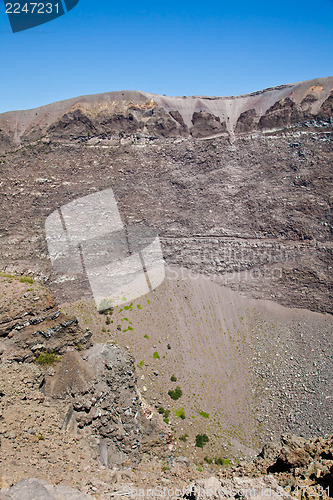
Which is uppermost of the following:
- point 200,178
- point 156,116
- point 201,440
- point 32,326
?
point 156,116

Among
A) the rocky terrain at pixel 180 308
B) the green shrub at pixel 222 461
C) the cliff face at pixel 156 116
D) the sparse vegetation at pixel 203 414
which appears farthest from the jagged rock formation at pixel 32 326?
the cliff face at pixel 156 116

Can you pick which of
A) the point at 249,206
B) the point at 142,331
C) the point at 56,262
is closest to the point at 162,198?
the point at 249,206

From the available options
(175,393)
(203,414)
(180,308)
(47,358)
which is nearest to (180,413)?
(175,393)

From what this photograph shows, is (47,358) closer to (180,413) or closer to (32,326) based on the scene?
(32,326)

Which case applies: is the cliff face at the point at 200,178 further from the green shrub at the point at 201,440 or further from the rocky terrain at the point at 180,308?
the green shrub at the point at 201,440

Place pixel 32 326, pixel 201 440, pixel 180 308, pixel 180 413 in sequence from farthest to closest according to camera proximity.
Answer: pixel 180 308
pixel 180 413
pixel 201 440
pixel 32 326

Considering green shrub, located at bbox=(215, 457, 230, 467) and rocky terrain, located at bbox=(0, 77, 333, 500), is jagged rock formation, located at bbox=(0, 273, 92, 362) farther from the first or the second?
green shrub, located at bbox=(215, 457, 230, 467)
